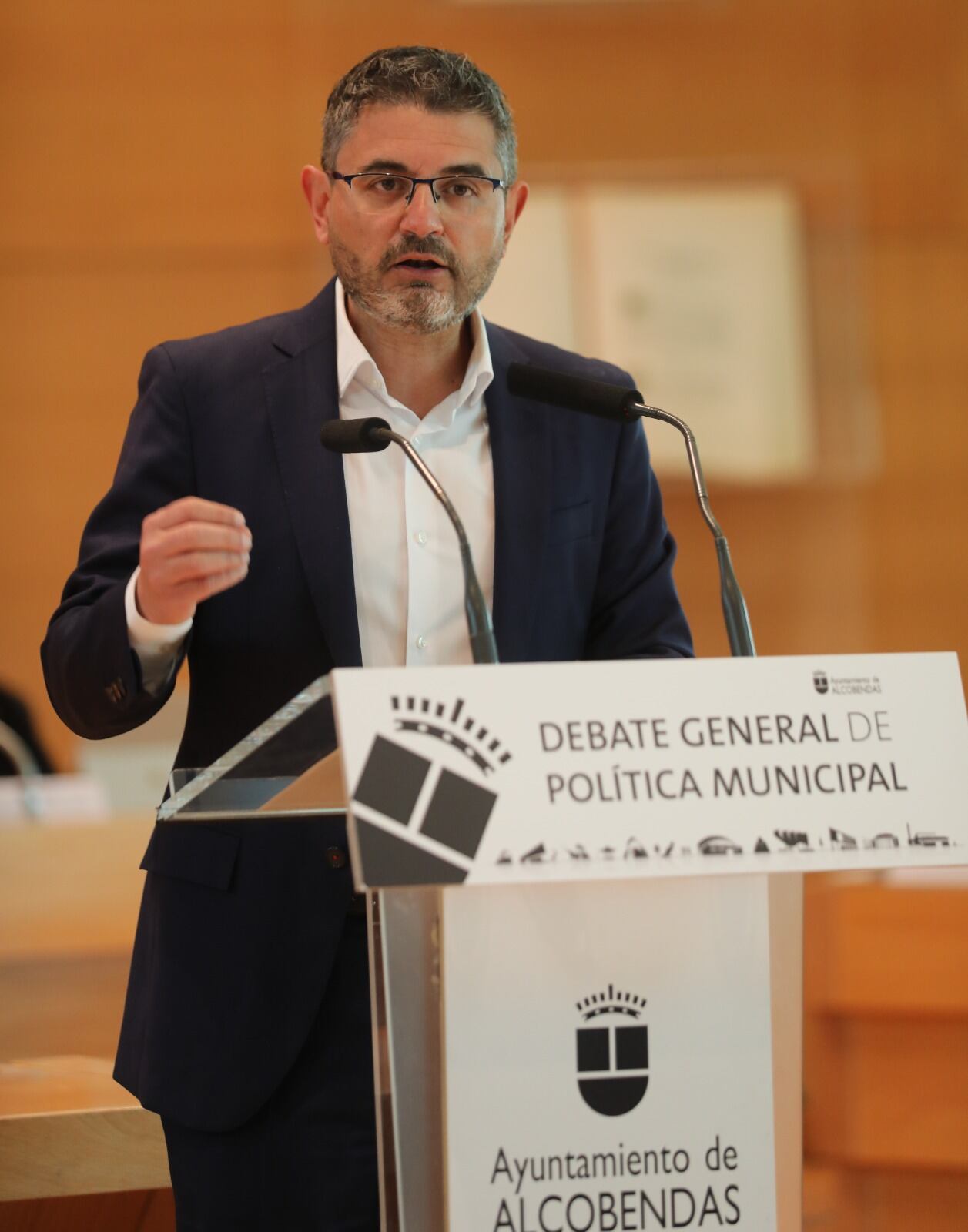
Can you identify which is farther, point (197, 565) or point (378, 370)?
point (378, 370)

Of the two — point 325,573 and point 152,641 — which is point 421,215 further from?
point 152,641

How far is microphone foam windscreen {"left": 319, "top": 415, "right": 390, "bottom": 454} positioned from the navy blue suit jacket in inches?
8.2

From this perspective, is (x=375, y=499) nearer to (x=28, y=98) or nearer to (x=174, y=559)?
(x=174, y=559)

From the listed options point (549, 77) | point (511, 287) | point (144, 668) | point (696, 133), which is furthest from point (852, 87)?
point (144, 668)

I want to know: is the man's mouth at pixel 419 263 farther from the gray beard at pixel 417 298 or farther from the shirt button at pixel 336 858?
the shirt button at pixel 336 858

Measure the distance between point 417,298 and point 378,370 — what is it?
0.10 meters

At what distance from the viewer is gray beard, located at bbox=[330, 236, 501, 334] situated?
1460 mm

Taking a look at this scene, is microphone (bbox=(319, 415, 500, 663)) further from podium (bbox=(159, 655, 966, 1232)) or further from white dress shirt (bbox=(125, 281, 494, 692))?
white dress shirt (bbox=(125, 281, 494, 692))

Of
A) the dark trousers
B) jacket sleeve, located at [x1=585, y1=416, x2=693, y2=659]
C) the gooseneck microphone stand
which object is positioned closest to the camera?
the gooseneck microphone stand

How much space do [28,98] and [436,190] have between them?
10.7 ft

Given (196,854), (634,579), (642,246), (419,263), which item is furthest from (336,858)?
(642,246)

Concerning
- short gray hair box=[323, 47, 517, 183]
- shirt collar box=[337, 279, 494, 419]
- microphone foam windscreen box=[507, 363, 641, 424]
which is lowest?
microphone foam windscreen box=[507, 363, 641, 424]

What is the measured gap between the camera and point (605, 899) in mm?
1039

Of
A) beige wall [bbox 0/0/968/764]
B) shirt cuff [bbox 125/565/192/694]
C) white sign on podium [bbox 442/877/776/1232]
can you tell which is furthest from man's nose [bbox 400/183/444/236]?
beige wall [bbox 0/0/968/764]
